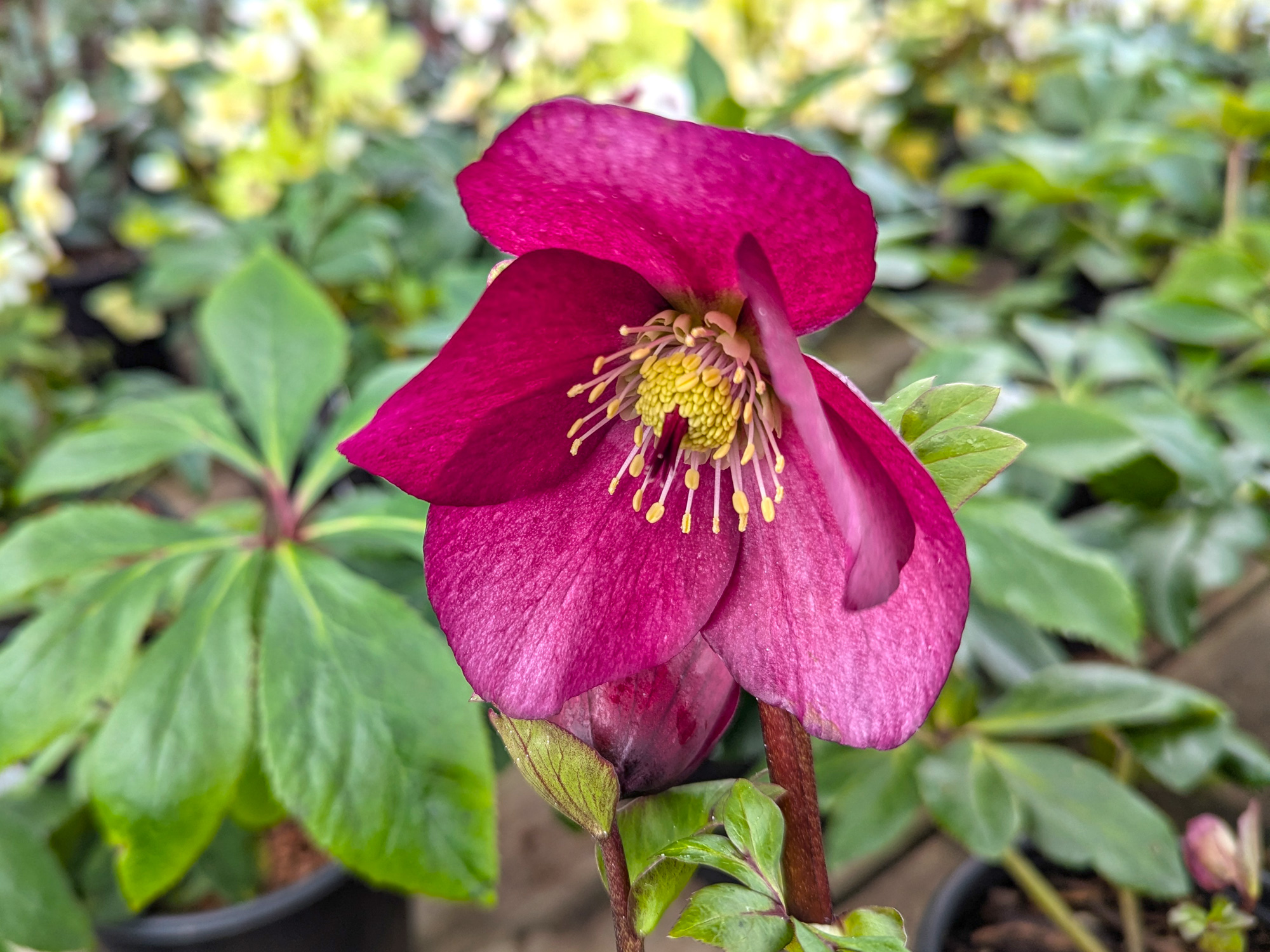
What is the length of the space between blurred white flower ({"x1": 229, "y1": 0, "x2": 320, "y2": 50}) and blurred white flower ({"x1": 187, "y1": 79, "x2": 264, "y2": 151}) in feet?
0.30

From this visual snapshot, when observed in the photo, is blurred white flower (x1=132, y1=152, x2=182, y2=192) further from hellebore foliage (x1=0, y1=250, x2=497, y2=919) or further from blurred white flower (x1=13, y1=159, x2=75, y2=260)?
hellebore foliage (x1=0, y1=250, x2=497, y2=919)

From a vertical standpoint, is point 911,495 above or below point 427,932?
above

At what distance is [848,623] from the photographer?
0.27m

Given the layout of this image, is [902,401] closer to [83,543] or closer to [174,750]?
[174,750]

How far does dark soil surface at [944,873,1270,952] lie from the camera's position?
58cm

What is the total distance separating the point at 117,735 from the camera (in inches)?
20.8

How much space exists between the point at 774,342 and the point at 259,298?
1.97 feet

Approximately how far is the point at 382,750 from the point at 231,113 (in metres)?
1.04

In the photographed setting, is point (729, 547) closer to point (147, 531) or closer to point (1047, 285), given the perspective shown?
point (147, 531)

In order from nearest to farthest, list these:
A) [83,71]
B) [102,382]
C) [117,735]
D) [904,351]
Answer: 1. [117,735]
2. [904,351]
3. [102,382]
4. [83,71]

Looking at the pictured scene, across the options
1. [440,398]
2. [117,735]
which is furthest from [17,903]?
[440,398]

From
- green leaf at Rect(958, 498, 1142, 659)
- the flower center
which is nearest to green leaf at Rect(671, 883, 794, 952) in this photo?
the flower center

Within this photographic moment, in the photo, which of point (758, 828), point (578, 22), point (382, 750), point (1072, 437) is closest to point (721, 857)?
point (758, 828)

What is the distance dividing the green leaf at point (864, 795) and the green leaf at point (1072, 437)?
21 cm
